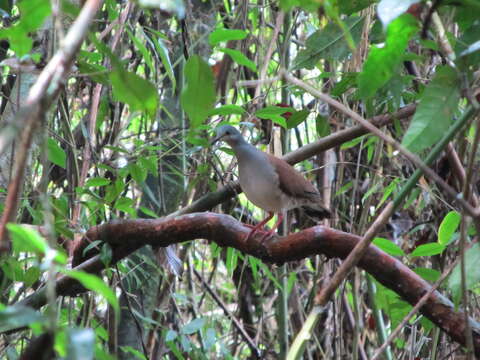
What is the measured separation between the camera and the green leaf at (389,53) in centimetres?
116

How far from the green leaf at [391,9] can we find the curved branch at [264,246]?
31.2 inches

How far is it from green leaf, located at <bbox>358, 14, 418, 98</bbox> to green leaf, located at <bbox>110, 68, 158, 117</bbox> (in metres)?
0.42

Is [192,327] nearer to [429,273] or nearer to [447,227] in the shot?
[429,273]

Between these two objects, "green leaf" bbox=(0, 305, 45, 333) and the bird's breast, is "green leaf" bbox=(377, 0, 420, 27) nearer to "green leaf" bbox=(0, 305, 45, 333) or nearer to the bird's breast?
"green leaf" bbox=(0, 305, 45, 333)

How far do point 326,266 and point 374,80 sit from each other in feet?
8.13

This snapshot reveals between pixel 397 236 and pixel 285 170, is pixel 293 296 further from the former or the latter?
pixel 285 170

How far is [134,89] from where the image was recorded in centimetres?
116

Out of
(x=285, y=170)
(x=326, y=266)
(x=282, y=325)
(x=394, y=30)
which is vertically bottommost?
(x=282, y=325)

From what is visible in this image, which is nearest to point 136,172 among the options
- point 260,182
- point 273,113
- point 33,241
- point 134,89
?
point 273,113

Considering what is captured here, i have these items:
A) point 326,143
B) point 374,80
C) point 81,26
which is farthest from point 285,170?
point 81,26

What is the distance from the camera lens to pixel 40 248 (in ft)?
2.89

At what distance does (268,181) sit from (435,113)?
182 centimetres

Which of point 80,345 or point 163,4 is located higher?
point 163,4

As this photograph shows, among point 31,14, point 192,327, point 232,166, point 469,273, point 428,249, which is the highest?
point 232,166
